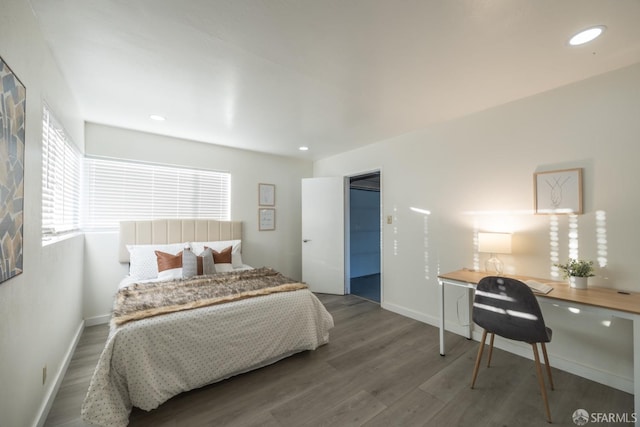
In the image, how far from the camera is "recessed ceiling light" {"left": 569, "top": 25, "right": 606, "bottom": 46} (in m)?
1.56

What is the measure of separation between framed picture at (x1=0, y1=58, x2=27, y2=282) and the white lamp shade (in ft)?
10.7

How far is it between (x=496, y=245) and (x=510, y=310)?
0.75 m

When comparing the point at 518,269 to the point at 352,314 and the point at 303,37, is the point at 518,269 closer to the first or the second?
the point at 352,314

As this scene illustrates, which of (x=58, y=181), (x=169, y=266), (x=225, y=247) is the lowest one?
(x=169, y=266)

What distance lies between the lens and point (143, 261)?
3.14m

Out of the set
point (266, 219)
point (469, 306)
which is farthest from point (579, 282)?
point (266, 219)

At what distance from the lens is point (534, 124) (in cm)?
241

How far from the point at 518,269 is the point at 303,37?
9.22ft

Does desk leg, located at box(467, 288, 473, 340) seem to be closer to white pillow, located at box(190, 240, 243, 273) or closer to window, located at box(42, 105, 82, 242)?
white pillow, located at box(190, 240, 243, 273)

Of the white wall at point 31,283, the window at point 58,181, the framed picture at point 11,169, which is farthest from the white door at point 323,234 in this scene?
the framed picture at point 11,169

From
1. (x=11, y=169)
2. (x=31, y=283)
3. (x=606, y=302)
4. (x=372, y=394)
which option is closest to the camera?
(x=11, y=169)

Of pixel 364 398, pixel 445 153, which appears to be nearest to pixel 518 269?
pixel 445 153

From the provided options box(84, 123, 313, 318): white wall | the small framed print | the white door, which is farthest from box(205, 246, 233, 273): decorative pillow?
the white door

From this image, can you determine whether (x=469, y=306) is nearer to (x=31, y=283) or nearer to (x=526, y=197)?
(x=526, y=197)
